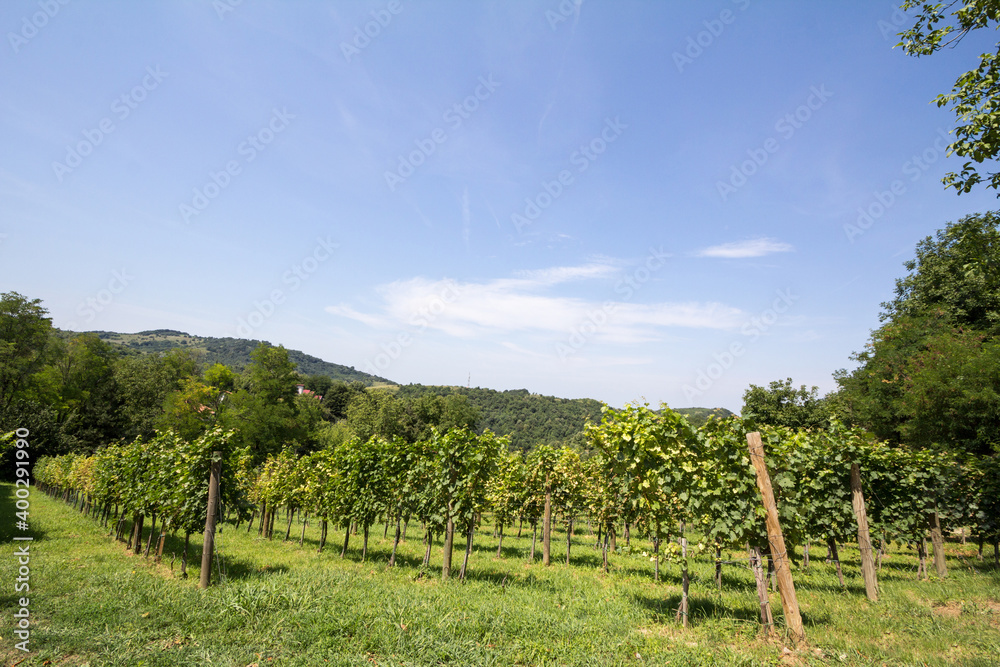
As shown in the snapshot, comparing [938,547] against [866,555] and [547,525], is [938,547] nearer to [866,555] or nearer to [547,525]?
[866,555]

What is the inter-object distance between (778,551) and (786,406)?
40172 mm

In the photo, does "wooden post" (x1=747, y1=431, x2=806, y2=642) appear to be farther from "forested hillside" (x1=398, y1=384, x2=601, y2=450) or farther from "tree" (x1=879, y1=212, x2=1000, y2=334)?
"forested hillside" (x1=398, y1=384, x2=601, y2=450)

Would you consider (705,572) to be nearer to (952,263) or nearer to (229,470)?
(229,470)

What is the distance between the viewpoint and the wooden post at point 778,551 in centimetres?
701

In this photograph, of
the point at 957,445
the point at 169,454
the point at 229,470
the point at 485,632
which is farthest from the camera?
the point at 957,445

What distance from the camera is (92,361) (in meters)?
46.3

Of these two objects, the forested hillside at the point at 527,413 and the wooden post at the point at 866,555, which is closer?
the wooden post at the point at 866,555

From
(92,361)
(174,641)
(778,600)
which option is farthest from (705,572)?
(92,361)

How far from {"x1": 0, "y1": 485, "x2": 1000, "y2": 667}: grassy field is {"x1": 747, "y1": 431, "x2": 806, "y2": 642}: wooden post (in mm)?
382

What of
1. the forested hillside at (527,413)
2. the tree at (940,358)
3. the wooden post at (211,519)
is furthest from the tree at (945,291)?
the forested hillside at (527,413)

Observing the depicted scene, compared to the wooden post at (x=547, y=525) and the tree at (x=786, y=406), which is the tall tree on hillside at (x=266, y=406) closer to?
the wooden post at (x=547, y=525)

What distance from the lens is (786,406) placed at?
40.0 m

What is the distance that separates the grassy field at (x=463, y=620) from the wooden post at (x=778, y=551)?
382 mm

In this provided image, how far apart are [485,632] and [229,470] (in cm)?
929
